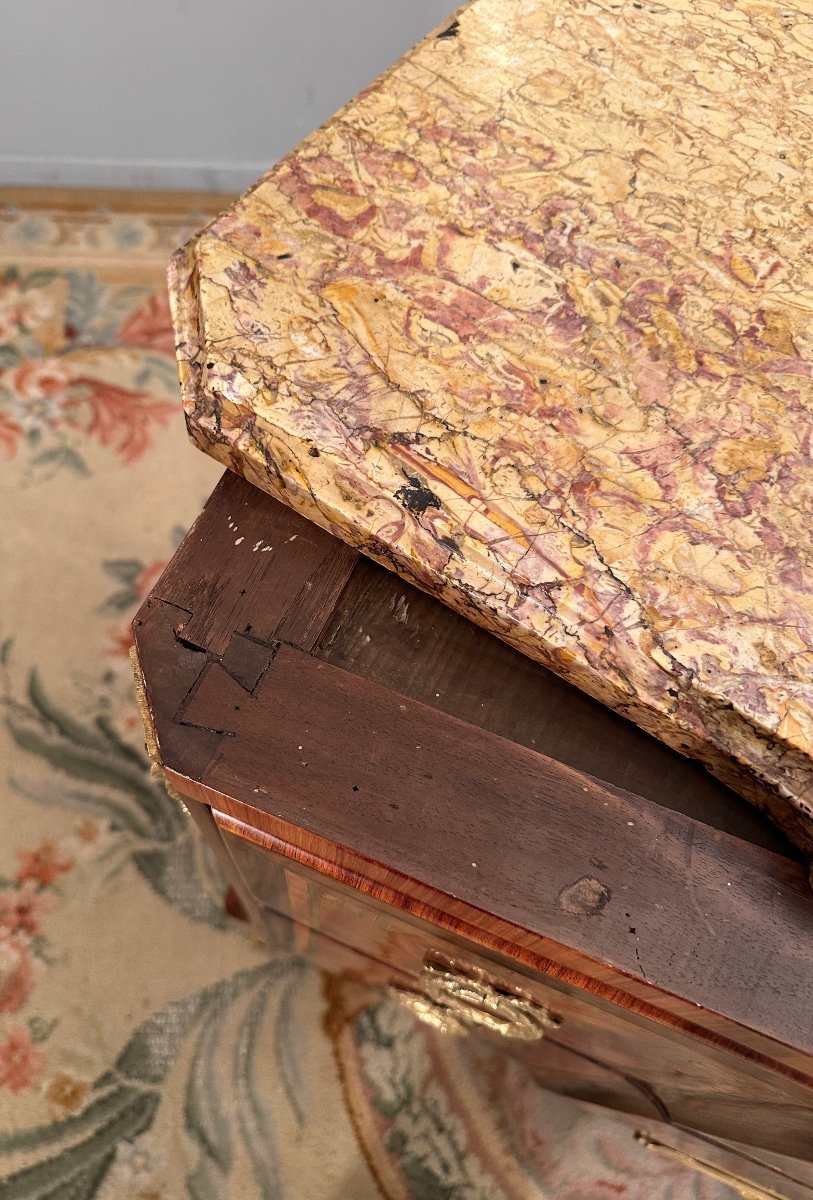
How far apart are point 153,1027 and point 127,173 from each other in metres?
1.01

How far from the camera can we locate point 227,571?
0.45 metres

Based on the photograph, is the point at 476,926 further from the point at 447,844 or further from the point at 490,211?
the point at 490,211

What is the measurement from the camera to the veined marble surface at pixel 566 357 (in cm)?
39

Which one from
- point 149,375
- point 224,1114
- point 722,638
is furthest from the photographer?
point 149,375

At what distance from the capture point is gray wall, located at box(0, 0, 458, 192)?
100 centimetres

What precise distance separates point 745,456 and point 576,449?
0.26 ft

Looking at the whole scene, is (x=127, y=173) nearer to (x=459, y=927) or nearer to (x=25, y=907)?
(x=25, y=907)

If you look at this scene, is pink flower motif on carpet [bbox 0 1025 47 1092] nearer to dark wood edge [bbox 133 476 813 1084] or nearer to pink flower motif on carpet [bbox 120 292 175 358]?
dark wood edge [bbox 133 476 813 1084]

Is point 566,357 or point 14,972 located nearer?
point 566,357

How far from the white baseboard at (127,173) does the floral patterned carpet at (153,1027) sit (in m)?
0.48

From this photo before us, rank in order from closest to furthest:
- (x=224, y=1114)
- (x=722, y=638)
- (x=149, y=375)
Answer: (x=722, y=638)
(x=224, y=1114)
(x=149, y=375)

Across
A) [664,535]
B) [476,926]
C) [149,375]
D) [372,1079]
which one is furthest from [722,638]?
[149,375]

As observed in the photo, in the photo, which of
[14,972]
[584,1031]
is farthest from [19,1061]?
[584,1031]

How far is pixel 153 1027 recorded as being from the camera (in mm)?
841
